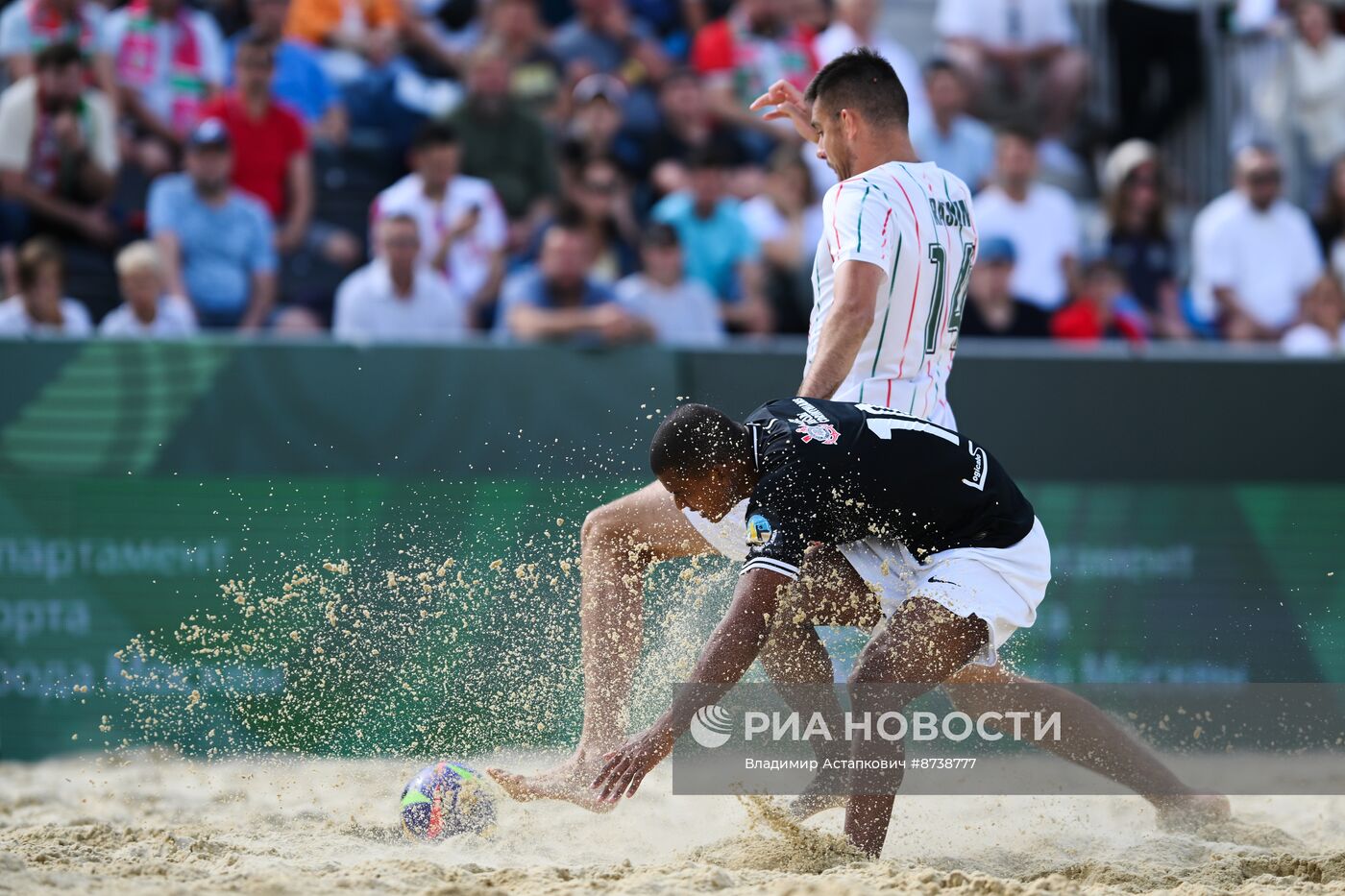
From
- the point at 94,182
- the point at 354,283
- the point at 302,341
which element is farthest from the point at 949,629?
the point at 94,182

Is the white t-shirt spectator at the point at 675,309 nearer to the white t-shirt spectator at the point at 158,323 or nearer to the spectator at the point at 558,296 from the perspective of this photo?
the spectator at the point at 558,296

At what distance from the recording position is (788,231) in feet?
32.6

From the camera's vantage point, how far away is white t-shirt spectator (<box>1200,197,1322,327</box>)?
10.4 meters

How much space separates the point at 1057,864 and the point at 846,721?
0.73 m

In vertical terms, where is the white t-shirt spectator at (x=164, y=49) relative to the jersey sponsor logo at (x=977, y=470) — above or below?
above

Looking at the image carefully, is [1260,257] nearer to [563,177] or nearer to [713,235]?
[713,235]

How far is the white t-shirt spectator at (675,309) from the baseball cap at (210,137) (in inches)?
94.1

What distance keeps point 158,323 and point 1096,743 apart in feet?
17.9

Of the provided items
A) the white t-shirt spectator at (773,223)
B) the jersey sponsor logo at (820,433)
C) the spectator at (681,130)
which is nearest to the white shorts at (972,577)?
the jersey sponsor logo at (820,433)

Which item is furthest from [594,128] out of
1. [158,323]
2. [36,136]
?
[36,136]

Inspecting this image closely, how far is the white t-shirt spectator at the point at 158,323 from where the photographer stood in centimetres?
846

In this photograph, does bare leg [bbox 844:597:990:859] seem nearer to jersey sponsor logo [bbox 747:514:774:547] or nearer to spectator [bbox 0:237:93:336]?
jersey sponsor logo [bbox 747:514:774:547]

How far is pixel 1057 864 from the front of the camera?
4.80m
